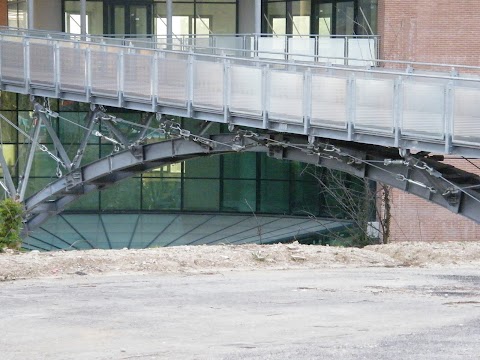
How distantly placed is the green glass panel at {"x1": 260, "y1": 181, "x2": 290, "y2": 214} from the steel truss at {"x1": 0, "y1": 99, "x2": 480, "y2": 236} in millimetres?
7947

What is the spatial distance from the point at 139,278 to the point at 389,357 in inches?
249

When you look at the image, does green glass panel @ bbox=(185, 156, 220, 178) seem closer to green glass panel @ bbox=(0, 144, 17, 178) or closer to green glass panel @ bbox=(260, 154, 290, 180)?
green glass panel @ bbox=(260, 154, 290, 180)

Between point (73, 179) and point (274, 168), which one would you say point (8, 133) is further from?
point (73, 179)

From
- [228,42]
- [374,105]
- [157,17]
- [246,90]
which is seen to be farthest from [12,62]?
[374,105]

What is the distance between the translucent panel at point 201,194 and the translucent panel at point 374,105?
1833 centimetres

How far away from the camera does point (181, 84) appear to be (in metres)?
29.1

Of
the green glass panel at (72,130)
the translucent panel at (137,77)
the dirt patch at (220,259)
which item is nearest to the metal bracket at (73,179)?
the translucent panel at (137,77)

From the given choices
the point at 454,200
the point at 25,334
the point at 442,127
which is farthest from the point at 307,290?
the point at 454,200

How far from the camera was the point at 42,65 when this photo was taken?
3256 centimetres

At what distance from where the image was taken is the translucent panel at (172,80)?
28.7m

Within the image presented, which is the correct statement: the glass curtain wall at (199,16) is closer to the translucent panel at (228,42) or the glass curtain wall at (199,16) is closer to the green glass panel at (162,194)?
the translucent panel at (228,42)

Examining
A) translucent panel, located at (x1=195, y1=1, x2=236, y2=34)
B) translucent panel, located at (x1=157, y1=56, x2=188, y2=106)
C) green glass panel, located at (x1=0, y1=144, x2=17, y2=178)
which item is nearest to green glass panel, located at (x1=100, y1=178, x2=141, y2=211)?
green glass panel, located at (x1=0, y1=144, x2=17, y2=178)

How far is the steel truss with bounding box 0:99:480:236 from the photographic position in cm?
2420

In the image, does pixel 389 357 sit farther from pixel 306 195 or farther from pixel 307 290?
pixel 306 195
